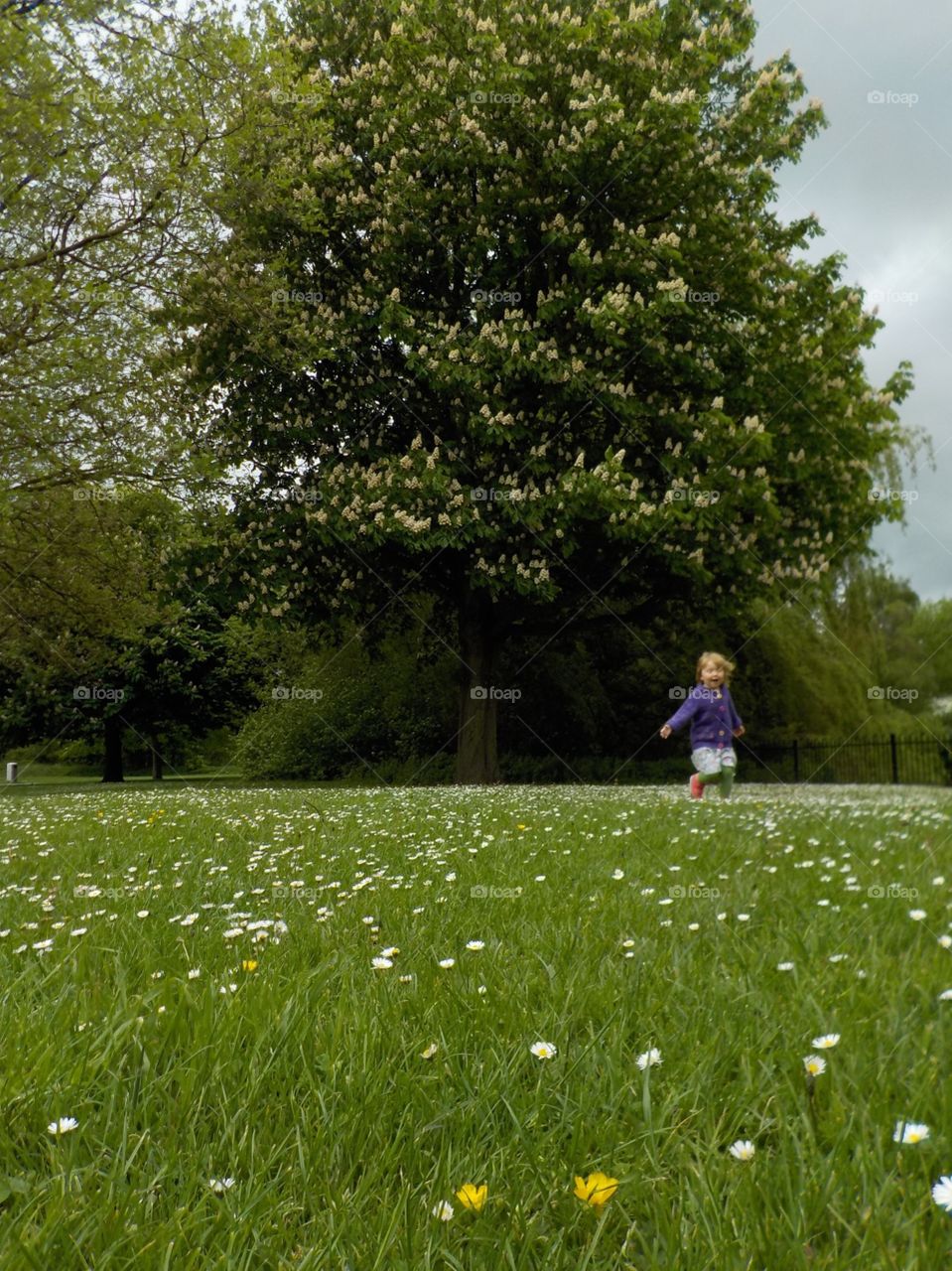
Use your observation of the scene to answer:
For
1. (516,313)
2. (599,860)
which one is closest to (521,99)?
(516,313)

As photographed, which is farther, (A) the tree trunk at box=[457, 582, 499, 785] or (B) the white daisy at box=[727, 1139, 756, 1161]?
(A) the tree trunk at box=[457, 582, 499, 785]

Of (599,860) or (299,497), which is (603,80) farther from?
(599,860)

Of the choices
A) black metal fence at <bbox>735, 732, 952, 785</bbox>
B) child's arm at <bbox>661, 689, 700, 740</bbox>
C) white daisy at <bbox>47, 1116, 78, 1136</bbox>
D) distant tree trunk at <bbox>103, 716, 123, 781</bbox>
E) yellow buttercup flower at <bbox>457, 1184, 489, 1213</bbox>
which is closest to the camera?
yellow buttercup flower at <bbox>457, 1184, 489, 1213</bbox>

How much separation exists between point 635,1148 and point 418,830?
6086 millimetres

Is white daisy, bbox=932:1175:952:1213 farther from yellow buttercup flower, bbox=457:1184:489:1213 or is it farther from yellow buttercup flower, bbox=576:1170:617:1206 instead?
yellow buttercup flower, bbox=457:1184:489:1213

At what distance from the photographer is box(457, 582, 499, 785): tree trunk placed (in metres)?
21.3

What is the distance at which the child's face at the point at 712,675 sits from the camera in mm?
12621

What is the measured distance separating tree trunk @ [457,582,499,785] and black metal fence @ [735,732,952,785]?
400 inches

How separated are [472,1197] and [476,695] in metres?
19.5

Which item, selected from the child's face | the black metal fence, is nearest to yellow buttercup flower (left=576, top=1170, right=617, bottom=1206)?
the child's face

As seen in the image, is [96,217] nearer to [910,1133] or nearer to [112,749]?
[910,1133]

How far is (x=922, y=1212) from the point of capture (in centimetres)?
165

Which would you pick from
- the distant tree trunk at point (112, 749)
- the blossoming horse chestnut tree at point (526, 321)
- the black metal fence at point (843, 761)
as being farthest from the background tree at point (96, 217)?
the distant tree trunk at point (112, 749)

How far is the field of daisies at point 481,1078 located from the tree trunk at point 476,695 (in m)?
16.6
